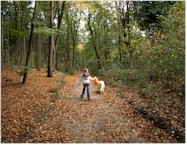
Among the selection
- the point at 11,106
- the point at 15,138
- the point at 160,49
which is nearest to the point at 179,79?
the point at 160,49

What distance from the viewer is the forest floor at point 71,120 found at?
799 cm

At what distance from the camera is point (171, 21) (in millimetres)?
12258

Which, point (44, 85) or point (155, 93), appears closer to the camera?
point (155, 93)

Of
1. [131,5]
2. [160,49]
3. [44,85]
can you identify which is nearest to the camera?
[160,49]

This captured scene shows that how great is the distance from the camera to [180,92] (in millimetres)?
11016

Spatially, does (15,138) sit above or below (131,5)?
below

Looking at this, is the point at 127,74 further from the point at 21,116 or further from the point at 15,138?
the point at 15,138

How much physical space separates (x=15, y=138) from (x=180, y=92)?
25.0 ft

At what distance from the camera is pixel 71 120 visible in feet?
31.8

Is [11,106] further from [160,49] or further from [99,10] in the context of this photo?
[99,10]

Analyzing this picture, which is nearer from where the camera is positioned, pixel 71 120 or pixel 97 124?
pixel 97 124

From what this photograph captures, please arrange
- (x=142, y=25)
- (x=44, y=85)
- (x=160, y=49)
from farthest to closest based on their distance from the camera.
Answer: (x=142, y=25)
(x=44, y=85)
(x=160, y=49)

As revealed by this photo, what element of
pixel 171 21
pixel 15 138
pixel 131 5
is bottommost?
pixel 15 138

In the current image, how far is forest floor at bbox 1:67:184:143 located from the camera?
7.99 m
